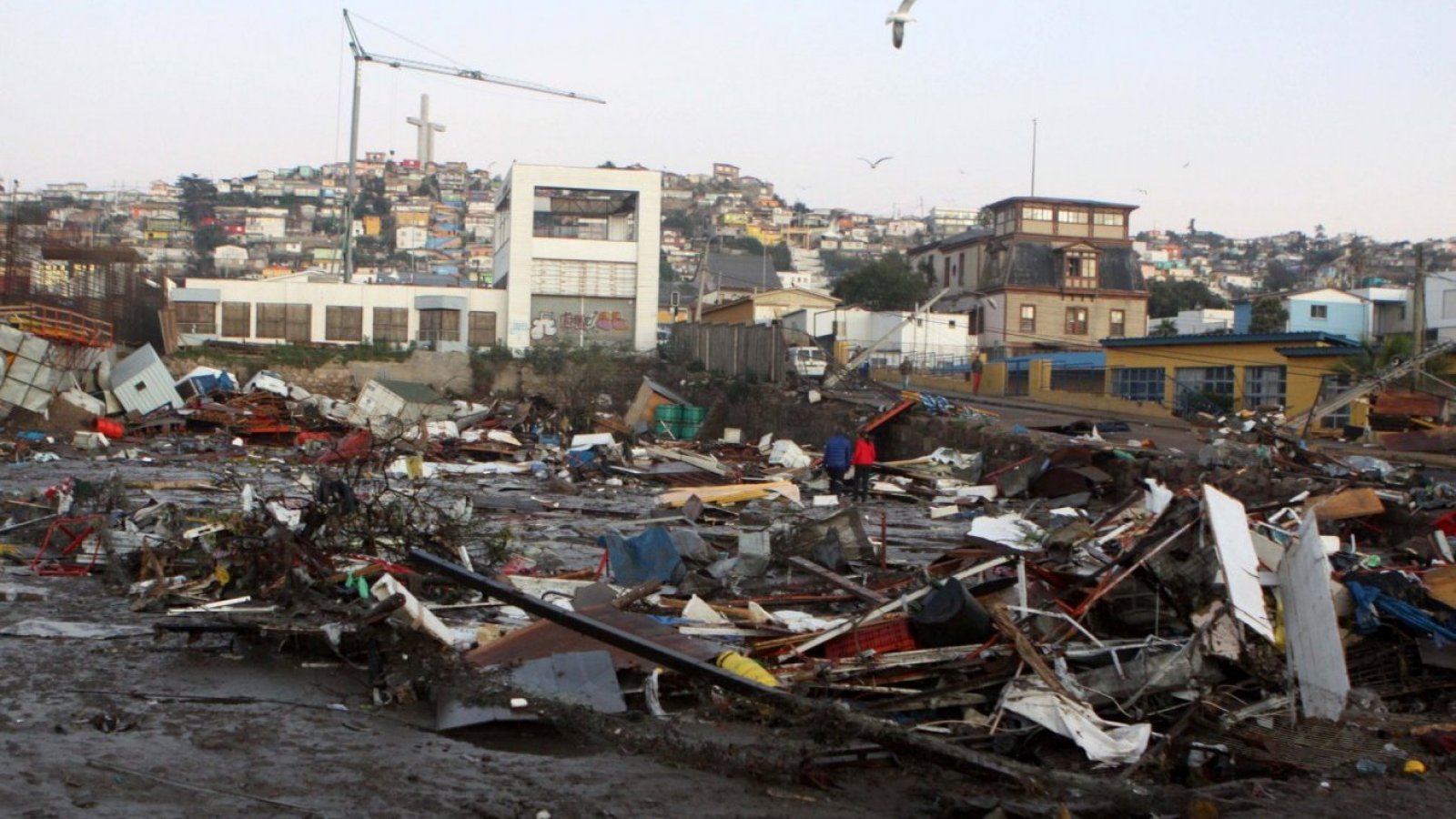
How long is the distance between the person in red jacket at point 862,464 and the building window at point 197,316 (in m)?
30.2

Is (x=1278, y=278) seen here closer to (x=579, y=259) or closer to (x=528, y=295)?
(x=579, y=259)

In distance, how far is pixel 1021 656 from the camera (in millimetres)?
7160

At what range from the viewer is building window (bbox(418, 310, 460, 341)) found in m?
44.3

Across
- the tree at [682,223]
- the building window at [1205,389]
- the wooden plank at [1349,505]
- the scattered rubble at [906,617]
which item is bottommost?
the scattered rubble at [906,617]

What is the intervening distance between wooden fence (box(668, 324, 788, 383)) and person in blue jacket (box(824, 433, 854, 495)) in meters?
12.6

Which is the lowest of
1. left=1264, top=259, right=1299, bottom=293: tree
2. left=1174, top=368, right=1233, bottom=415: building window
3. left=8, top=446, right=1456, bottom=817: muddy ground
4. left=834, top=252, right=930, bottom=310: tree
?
left=8, top=446, right=1456, bottom=817: muddy ground

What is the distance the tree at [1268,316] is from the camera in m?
50.5

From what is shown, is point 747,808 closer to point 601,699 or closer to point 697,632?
point 601,699

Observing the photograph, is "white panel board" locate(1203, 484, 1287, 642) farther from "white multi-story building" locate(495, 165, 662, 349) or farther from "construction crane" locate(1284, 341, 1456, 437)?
"white multi-story building" locate(495, 165, 662, 349)

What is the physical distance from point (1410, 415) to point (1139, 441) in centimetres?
632

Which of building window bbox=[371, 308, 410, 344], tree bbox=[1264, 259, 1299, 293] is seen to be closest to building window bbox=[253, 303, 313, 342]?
building window bbox=[371, 308, 410, 344]

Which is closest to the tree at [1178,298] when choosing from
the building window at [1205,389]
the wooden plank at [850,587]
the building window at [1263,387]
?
the building window at [1205,389]

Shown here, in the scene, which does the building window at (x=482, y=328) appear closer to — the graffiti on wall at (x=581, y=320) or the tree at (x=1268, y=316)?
the graffiti on wall at (x=581, y=320)

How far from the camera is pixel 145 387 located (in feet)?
106
